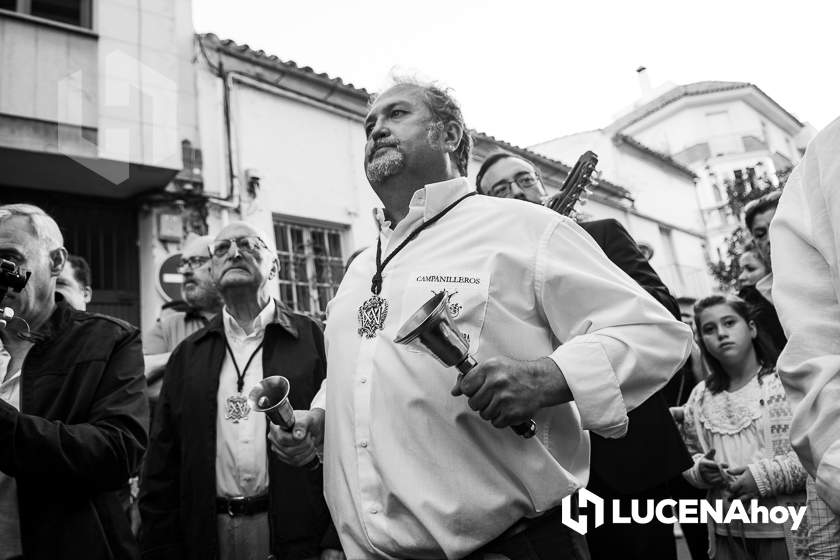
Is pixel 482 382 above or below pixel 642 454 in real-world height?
above

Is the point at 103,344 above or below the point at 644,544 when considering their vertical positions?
above

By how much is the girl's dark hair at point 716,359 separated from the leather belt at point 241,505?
2.70 metres

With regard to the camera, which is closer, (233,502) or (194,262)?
(233,502)

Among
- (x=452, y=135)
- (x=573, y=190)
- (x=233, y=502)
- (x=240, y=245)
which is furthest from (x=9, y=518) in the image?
(x=573, y=190)

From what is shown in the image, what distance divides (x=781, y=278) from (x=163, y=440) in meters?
2.88

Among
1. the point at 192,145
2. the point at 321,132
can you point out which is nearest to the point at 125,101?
the point at 192,145

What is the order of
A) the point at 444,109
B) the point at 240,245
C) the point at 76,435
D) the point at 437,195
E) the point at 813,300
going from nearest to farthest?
the point at 813,300
the point at 437,195
the point at 76,435
the point at 444,109
the point at 240,245

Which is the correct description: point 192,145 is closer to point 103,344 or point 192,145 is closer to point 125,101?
point 125,101

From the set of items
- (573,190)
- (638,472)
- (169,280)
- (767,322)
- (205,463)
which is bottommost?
(638,472)

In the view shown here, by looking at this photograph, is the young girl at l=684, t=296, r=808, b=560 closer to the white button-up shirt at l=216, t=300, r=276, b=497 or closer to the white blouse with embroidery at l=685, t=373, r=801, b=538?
the white blouse with embroidery at l=685, t=373, r=801, b=538

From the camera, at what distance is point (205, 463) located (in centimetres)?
294

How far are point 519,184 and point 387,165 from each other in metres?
1.54

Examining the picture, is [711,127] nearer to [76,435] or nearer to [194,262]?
[194,262]

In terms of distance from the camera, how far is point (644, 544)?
2465 mm
